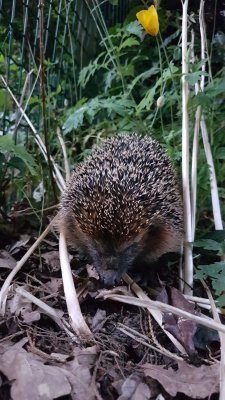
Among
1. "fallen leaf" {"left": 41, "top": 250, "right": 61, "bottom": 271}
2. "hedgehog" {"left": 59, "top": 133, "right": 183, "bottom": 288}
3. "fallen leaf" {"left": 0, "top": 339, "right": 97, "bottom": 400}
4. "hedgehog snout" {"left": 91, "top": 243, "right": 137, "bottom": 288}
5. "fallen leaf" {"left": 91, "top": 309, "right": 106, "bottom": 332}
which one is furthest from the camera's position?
"fallen leaf" {"left": 41, "top": 250, "right": 61, "bottom": 271}

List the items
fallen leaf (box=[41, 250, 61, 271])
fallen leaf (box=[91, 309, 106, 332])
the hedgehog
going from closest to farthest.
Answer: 1. fallen leaf (box=[91, 309, 106, 332])
2. the hedgehog
3. fallen leaf (box=[41, 250, 61, 271])

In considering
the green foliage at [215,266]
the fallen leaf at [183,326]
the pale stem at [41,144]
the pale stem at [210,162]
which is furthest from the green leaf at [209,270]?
the pale stem at [41,144]

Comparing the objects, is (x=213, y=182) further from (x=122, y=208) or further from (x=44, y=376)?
(x=44, y=376)

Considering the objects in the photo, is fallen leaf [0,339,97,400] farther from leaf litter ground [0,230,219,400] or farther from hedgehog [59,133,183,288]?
hedgehog [59,133,183,288]

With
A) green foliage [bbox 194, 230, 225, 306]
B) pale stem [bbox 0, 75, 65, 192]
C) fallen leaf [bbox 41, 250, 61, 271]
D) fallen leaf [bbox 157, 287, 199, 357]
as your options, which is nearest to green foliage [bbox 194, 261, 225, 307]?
green foliage [bbox 194, 230, 225, 306]

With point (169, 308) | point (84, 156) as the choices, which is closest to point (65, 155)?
point (84, 156)

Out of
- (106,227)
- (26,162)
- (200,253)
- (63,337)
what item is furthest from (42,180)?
(63,337)

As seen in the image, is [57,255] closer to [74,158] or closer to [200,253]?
[200,253]

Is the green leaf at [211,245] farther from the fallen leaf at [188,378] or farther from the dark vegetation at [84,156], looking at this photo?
the fallen leaf at [188,378]

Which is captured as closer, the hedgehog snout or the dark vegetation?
the dark vegetation
